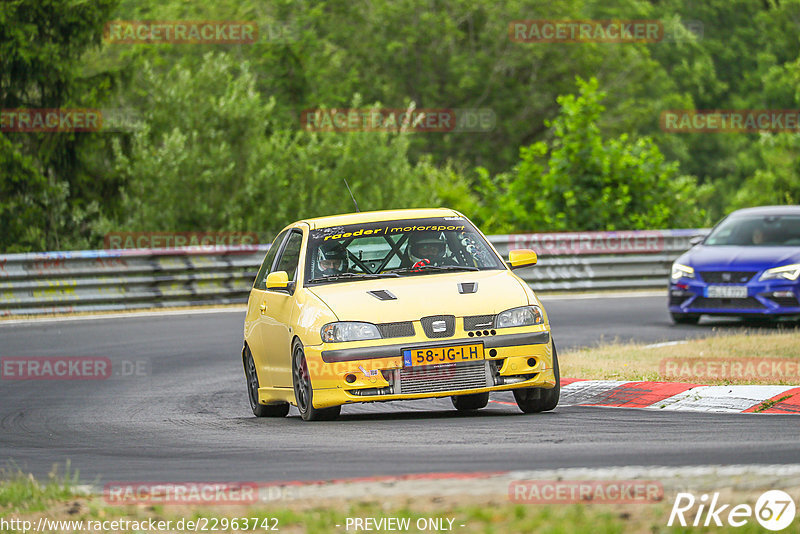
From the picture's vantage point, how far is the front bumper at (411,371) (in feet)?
32.3

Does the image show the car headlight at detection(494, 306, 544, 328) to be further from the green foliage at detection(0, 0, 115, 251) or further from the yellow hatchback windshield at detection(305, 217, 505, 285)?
the green foliage at detection(0, 0, 115, 251)

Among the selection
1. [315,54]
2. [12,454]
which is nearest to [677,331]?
[12,454]

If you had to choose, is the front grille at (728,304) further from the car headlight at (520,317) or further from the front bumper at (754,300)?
the car headlight at (520,317)

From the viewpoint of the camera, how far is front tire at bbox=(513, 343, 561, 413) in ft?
34.0

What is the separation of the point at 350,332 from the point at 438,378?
693 millimetres

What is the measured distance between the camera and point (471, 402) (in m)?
11.3

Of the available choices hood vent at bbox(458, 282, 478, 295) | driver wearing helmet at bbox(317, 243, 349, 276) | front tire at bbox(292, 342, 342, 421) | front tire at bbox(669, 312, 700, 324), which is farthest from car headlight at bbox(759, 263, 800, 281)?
front tire at bbox(292, 342, 342, 421)

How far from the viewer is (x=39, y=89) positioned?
29047mm

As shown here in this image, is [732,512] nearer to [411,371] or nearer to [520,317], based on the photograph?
[411,371]

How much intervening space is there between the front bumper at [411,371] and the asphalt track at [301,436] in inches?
9.3

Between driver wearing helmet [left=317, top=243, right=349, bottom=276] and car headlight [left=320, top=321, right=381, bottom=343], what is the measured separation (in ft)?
3.08

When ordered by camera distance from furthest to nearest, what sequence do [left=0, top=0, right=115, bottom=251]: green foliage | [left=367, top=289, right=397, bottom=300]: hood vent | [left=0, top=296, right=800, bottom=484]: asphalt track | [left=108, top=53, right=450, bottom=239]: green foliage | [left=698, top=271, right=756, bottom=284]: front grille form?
[left=108, top=53, right=450, bottom=239]: green foliage
[left=0, top=0, right=115, bottom=251]: green foliage
[left=698, top=271, right=756, bottom=284]: front grille
[left=367, top=289, right=397, bottom=300]: hood vent
[left=0, top=296, right=800, bottom=484]: asphalt track

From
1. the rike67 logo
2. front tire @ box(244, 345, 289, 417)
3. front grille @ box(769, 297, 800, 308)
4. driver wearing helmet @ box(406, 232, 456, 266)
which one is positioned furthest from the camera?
front grille @ box(769, 297, 800, 308)

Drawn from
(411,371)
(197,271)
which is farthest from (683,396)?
(197,271)
